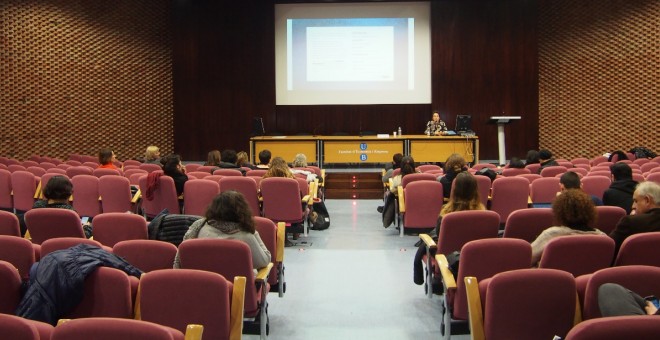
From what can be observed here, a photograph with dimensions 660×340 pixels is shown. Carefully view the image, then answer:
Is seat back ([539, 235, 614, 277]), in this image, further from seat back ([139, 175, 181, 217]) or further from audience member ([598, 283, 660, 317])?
seat back ([139, 175, 181, 217])

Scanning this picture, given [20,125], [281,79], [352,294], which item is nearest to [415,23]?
[281,79]

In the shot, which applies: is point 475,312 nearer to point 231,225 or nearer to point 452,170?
point 231,225

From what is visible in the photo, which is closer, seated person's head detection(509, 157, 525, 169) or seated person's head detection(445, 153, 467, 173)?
seated person's head detection(445, 153, 467, 173)

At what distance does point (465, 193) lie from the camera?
516 cm

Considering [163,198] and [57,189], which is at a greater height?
[57,189]

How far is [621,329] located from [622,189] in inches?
167

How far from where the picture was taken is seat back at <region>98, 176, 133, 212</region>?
7.53 m

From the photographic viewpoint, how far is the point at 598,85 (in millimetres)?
15453

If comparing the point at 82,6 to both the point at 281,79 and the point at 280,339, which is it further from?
the point at 280,339

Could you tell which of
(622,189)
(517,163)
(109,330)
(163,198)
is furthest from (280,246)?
(517,163)

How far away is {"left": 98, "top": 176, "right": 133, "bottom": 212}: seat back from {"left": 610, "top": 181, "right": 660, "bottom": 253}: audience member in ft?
17.4

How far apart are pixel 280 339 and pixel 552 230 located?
1925 mm

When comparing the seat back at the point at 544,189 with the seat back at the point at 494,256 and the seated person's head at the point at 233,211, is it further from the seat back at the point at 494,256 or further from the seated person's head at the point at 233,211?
the seated person's head at the point at 233,211

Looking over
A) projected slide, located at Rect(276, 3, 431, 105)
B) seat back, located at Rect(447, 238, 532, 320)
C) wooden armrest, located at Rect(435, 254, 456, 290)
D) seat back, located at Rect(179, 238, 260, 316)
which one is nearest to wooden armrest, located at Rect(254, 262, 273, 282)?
seat back, located at Rect(179, 238, 260, 316)
